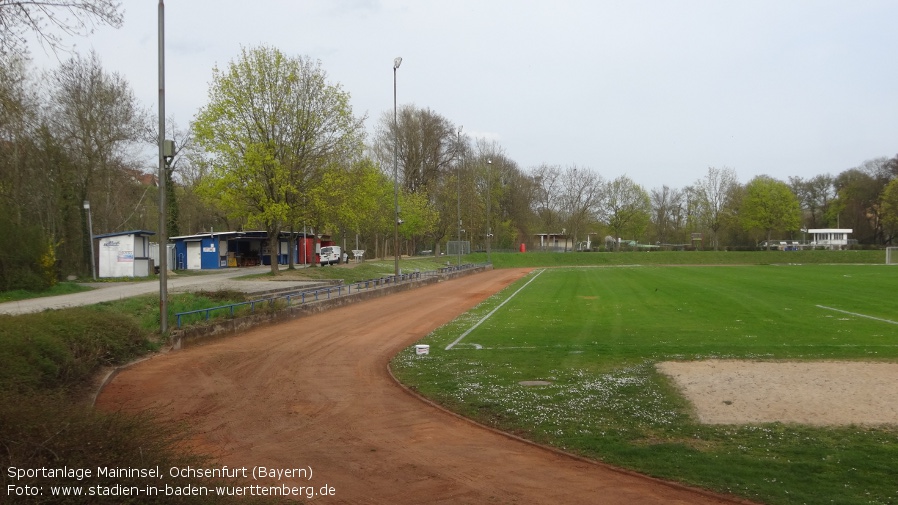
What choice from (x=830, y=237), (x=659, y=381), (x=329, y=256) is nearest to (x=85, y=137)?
(x=329, y=256)

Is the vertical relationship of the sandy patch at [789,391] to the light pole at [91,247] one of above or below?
below

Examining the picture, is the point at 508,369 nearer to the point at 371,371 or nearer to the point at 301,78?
the point at 371,371

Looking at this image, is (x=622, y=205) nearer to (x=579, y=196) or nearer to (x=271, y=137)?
(x=579, y=196)

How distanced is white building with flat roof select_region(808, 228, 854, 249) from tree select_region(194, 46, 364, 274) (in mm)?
90405

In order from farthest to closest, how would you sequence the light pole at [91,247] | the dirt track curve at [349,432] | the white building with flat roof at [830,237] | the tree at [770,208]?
the white building with flat roof at [830,237] < the tree at [770,208] < the light pole at [91,247] < the dirt track curve at [349,432]

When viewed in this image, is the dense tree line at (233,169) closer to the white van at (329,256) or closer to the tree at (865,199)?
the white van at (329,256)

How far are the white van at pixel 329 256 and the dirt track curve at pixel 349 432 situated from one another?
117 ft

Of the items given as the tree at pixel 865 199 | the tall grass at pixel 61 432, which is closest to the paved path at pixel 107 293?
the tall grass at pixel 61 432

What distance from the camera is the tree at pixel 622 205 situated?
349ft

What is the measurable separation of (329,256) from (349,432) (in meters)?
46.9

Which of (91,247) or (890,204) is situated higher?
(890,204)

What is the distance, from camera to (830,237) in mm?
111938

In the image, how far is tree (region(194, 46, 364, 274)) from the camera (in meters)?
35.7

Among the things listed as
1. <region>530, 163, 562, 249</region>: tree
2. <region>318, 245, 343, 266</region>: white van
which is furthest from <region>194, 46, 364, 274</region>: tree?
<region>530, 163, 562, 249</region>: tree
